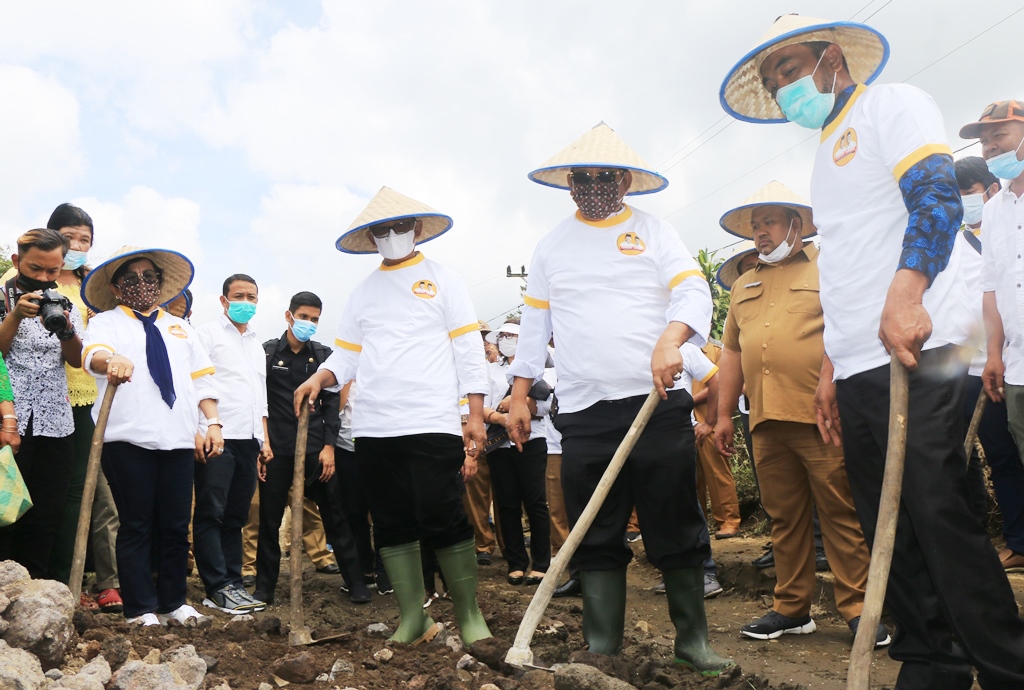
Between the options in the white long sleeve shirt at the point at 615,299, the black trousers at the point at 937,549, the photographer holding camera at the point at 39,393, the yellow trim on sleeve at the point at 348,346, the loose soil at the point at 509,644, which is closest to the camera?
the black trousers at the point at 937,549

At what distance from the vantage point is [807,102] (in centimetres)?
307

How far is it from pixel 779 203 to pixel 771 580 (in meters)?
2.66

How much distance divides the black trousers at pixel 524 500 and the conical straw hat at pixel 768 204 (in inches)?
107

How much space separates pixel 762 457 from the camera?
15.6 ft

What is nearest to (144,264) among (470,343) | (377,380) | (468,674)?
(377,380)

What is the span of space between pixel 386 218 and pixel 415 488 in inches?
54.2

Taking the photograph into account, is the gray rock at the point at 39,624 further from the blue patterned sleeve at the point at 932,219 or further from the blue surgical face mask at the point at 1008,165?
the blue surgical face mask at the point at 1008,165

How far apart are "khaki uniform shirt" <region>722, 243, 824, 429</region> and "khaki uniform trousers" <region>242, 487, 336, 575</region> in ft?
13.9

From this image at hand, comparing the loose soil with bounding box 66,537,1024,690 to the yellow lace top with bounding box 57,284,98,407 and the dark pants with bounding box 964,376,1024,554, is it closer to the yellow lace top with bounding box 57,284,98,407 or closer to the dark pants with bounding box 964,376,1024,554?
the dark pants with bounding box 964,376,1024,554

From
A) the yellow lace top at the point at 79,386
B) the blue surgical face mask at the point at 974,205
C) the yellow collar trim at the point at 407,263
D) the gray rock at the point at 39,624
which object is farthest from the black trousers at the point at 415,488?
the blue surgical face mask at the point at 974,205

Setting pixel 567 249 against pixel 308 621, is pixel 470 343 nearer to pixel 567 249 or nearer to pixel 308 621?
pixel 567 249

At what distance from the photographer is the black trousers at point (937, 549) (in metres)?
2.49

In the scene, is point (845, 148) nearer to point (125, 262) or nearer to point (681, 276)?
point (681, 276)

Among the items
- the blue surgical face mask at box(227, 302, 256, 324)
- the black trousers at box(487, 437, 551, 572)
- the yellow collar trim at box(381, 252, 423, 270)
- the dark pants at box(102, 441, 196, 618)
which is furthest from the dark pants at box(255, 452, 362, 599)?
the yellow collar trim at box(381, 252, 423, 270)
